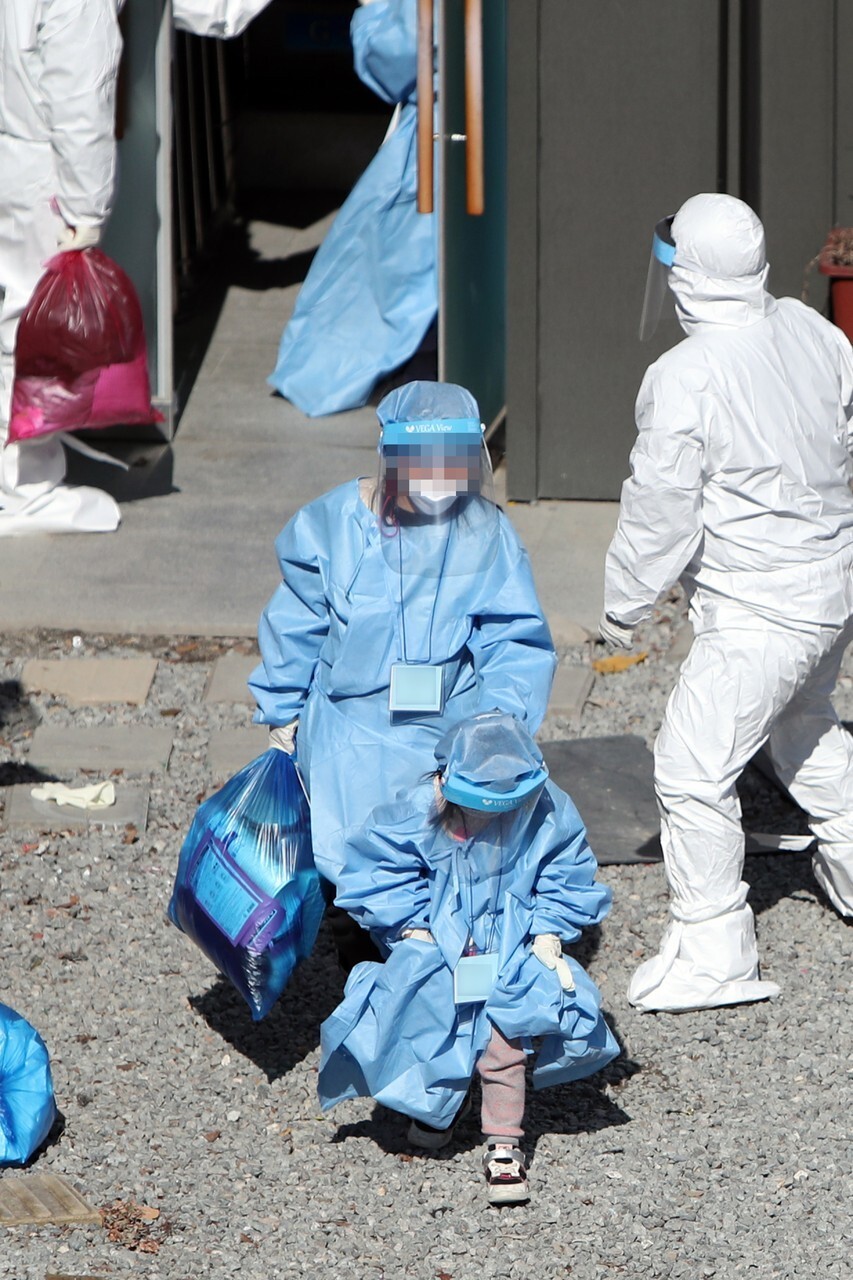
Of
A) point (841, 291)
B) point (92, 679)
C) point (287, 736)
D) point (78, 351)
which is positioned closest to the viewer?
point (287, 736)

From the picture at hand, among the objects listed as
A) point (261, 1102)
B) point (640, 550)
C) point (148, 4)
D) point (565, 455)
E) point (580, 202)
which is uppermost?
point (148, 4)

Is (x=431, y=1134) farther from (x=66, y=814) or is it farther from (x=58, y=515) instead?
(x=58, y=515)

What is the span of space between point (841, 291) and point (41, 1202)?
4715 mm

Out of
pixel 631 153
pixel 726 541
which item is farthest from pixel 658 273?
pixel 631 153

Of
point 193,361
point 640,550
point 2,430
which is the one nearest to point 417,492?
point 640,550

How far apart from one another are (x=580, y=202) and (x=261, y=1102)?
413 centimetres

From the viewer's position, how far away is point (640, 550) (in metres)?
4.30

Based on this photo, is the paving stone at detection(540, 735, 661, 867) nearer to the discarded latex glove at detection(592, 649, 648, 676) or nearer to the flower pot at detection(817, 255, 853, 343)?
the discarded latex glove at detection(592, 649, 648, 676)

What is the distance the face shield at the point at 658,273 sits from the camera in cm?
441

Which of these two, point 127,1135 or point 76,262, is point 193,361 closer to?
point 76,262

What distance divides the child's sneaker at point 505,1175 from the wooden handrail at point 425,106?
371cm

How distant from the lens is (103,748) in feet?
18.9

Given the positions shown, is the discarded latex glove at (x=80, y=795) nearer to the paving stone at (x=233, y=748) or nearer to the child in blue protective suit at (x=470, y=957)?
the paving stone at (x=233, y=748)

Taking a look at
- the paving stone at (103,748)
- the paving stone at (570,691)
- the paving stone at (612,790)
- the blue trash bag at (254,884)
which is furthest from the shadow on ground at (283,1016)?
the paving stone at (570,691)
